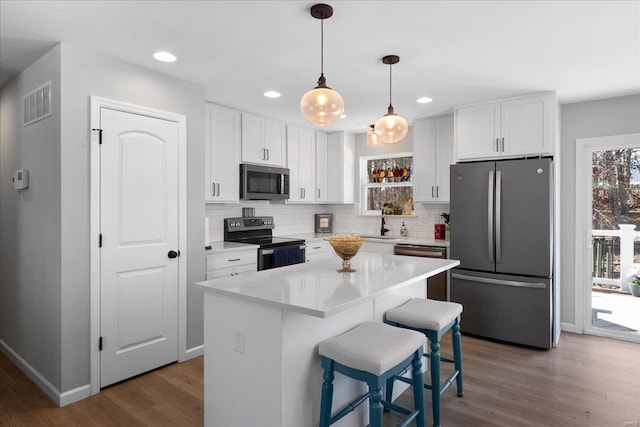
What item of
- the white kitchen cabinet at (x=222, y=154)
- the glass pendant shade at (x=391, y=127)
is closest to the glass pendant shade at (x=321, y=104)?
the glass pendant shade at (x=391, y=127)

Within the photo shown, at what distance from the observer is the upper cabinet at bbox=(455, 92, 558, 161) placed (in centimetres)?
371

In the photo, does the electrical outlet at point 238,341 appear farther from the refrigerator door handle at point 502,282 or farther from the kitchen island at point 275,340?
the refrigerator door handle at point 502,282

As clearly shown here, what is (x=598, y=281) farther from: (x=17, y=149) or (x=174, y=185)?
(x=17, y=149)

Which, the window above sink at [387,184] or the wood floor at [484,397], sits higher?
the window above sink at [387,184]

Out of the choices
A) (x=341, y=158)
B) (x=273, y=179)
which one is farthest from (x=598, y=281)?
(x=273, y=179)

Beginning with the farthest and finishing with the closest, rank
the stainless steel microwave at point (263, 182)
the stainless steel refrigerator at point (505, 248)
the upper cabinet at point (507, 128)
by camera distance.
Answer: the stainless steel microwave at point (263, 182)
the upper cabinet at point (507, 128)
the stainless steel refrigerator at point (505, 248)

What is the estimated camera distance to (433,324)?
2.32 meters

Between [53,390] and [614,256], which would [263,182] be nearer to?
[53,390]

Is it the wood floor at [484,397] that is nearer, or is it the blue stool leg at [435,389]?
the blue stool leg at [435,389]

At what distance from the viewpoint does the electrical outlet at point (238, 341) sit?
1.94 meters

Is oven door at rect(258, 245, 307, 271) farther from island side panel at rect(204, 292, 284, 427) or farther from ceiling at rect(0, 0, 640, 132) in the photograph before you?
island side panel at rect(204, 292, 284, 427)

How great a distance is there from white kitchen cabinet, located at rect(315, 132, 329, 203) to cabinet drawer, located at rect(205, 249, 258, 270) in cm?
176

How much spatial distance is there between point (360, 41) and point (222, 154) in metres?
2.17

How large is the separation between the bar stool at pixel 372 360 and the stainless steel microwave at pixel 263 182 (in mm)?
2727
